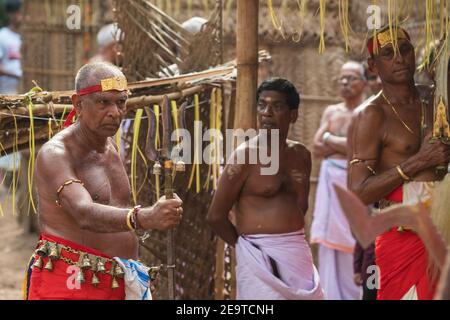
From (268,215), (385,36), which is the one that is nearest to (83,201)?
(268,215)

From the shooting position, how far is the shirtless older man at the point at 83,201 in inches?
185

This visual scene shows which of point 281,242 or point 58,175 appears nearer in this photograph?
point 58,175

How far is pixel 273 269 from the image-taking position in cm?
590

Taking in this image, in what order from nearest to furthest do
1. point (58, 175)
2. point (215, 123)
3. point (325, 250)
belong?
point (58, 175) → point (215, 123) → point (325, 250)

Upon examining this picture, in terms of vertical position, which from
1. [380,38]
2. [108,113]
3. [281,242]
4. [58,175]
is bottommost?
[281,242]

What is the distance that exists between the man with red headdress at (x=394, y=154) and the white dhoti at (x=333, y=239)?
10.5 ft

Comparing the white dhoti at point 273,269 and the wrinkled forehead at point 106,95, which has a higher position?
the wrinkled forehead at point 106,95

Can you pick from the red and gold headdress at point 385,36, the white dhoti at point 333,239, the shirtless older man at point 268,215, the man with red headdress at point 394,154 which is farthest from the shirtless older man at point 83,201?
the white dhoti at point 333,239

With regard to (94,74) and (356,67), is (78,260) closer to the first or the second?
(94,74)

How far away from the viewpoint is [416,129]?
5562mm

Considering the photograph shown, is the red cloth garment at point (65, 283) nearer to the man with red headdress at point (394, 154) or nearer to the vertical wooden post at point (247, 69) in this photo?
the man with red headdress at point (394, 154)

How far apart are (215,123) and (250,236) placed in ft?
3.98
